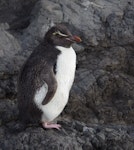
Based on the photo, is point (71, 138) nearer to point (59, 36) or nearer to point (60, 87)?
point (60, 87)

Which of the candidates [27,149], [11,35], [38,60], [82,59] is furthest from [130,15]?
[27,149]

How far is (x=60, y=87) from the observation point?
6.07 meters

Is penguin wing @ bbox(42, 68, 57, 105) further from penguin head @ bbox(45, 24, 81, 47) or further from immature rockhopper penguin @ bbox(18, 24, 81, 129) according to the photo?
penguin head @ bbox(45, 24, 81, 47)

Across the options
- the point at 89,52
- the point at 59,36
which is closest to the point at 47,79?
the point at 59,36

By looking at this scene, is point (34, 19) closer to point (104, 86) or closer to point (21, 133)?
point (104, 86)

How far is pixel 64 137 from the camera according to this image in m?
6.09

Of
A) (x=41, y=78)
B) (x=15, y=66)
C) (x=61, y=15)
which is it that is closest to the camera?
(x=41, y=78)

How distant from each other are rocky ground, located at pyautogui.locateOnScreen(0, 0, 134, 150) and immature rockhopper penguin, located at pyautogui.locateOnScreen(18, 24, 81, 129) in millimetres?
795

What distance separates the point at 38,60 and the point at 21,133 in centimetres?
76

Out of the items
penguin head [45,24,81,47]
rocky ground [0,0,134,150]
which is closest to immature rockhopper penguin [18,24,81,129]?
penguin head [45,24,81,47]

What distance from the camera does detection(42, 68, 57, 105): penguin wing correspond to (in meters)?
5.98

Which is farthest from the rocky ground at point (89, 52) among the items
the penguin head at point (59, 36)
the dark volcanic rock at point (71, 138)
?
the penguin head at point (59, 36)

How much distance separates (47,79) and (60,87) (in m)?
0.18

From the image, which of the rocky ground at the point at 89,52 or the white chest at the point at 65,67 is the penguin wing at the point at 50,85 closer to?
the white chest at the point at 65,67
